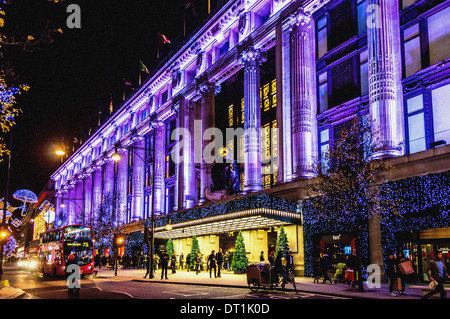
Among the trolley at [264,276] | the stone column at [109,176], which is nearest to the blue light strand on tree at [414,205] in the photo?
the trolley at [264,276]

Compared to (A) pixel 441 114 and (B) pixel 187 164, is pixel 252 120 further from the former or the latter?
(A) pixel 441 114

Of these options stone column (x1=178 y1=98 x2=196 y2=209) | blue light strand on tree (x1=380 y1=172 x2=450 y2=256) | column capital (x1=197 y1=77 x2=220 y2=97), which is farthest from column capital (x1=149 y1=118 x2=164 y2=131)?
blue light strand on tree (x1=380 y1=172 x2=450 y2=256)

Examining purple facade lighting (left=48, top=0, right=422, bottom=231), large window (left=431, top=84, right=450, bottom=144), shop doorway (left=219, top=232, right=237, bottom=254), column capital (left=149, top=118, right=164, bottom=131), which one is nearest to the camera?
large window (left=431, top=84, right=450, bottom=144)

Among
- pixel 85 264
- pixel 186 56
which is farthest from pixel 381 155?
pixel 186 56

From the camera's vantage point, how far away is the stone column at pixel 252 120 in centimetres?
3528

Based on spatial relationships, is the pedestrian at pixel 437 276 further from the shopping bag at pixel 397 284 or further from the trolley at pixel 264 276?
the trolley at pixel 264 276

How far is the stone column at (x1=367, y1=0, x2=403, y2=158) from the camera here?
22.6 metres

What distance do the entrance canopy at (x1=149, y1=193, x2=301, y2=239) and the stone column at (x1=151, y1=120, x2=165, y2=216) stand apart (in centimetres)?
736

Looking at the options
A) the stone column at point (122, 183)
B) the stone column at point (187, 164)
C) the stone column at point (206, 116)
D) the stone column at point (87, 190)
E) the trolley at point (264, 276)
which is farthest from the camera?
the stone column at point (87, 190)

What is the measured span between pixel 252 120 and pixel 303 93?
7.07m

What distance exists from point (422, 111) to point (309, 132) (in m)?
8.58

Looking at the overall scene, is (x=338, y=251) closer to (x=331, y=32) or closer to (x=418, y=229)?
(x=418, y=229)

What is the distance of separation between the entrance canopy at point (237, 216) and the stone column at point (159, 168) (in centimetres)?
736

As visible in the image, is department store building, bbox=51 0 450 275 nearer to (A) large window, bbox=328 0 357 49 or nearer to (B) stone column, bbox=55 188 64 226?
(A) large window, bbox=328 0 357 49
